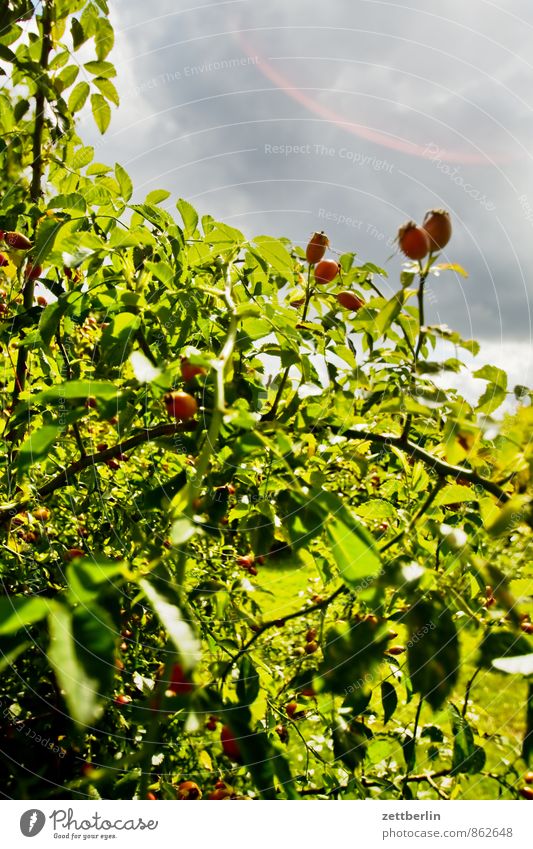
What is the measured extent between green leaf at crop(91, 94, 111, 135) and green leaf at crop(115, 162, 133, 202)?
48 cm

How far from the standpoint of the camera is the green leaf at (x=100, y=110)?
5.05 feet

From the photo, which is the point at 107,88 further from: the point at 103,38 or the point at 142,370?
the point at 142,370

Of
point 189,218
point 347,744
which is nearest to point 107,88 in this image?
point 189,218

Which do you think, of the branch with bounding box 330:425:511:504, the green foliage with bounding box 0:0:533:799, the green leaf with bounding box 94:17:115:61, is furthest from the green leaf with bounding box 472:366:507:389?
the green leaf with bounding box 94:17:115:61

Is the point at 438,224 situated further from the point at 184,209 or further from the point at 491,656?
the point at 491,656

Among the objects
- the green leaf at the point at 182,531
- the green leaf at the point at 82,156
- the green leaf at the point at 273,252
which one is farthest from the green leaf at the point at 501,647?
the green leaf at the point at 82,156

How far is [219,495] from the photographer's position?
43.1 inches

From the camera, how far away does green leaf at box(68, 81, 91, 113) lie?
152 cm

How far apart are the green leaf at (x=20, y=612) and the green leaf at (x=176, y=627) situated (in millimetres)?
82

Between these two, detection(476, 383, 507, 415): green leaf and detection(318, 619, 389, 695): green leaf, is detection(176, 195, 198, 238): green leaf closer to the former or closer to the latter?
detection(476, 383, 507, 415): green leaf

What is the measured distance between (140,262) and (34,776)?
3.28ft

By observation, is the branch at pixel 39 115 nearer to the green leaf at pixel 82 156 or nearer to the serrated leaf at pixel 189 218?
the green leaf at pixel 82 156

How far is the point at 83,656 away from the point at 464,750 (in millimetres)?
824
